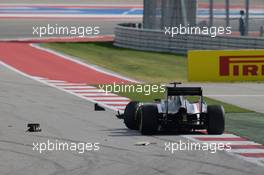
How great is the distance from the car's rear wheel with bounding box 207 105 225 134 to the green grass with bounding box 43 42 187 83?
13.4 meters

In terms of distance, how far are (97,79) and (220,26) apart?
465 inches

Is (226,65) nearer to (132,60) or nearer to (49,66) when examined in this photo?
(49,66)

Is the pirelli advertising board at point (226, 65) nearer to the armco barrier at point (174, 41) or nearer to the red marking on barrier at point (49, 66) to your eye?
the red marking on barrier at point (49, 66)

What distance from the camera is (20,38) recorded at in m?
51.8

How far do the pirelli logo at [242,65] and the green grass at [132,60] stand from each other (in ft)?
5.68

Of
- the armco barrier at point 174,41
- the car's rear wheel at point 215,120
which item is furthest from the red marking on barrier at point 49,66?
the car's rear wheel at point 215,120

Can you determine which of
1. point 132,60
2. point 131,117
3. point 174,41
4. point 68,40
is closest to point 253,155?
point 131,117

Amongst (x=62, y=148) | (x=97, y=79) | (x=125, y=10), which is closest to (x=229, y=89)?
(x=97, y=79)

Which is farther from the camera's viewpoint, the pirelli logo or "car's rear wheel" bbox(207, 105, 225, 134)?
the pirelli logo

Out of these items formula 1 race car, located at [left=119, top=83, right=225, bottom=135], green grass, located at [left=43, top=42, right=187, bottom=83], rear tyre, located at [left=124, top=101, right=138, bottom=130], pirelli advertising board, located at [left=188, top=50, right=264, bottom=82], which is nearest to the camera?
formula 1 race car, located at [left=119, top=83, right=225, bottom=135]

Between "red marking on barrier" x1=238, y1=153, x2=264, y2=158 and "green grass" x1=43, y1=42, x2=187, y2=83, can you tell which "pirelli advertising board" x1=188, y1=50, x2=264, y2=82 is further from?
"red marking on barrier" x1=238, y1=153, x2=264, y2=158

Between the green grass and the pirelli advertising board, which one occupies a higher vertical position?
the pirelli advertising board

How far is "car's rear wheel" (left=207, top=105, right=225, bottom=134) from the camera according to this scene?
1894cm

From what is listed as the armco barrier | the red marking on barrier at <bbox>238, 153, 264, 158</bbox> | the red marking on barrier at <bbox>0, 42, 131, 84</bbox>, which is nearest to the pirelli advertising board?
the red marking on barrier at <bbox>0, 42, 131, 84</bbox>
